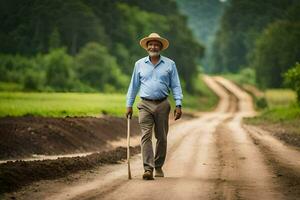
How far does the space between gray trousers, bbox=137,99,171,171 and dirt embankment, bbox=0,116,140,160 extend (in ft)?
18.3

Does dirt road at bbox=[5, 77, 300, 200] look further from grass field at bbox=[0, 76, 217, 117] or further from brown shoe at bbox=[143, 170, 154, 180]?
grass field at bbox=[0, 76, 217, 117]

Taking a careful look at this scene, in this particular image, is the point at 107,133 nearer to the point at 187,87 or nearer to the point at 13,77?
the point at 13,77

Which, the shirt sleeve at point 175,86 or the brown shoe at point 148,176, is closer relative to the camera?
the brown shoe at point 148,176

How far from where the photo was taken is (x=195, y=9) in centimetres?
16312

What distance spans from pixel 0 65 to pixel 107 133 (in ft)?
70.1

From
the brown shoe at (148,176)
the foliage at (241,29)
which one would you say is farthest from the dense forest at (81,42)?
the brown shoe at (148,176)

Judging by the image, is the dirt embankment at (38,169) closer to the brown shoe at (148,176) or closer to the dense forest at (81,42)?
the brown shoe at (148,176)

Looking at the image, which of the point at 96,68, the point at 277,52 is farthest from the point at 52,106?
the point at 277,52

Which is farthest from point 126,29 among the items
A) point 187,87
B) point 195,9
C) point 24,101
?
point 195,9

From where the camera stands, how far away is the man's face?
39.3ft

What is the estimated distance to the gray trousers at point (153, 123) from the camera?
12000 mm

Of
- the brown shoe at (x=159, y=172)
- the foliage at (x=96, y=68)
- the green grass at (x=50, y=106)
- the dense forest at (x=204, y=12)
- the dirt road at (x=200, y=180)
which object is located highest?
the dense forest at (x=204, y=12)

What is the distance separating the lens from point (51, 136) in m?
19.7

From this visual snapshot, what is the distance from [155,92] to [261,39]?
70.9m
